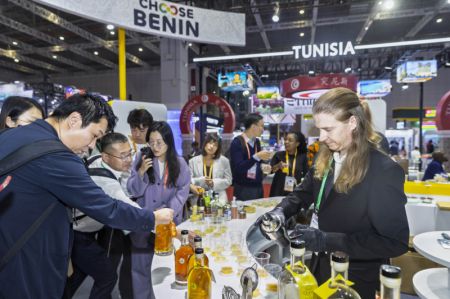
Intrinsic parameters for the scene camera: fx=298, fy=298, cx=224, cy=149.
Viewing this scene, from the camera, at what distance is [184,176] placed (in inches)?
97.3

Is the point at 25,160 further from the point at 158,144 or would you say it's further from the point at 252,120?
the point at 252,120

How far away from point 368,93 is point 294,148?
930cm

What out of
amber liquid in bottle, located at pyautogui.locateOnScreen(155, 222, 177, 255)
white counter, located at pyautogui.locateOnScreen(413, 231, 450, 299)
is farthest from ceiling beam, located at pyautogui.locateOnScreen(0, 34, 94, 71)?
white counter, located at pyautogui.locateOnScreen(413, 231, 450, 299)

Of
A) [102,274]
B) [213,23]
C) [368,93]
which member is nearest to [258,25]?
[368,93]

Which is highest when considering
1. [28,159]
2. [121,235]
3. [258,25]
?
[258,25]

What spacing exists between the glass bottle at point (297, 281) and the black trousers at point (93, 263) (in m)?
1.56

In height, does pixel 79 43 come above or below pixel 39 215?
above

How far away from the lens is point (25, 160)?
3.72 feet

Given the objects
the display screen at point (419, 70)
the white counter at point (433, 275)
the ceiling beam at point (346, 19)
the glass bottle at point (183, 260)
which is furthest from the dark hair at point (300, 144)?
the display screen at point (419, 70)

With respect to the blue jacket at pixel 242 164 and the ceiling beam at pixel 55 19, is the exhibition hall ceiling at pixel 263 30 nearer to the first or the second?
the ceiling beam at pixel 55 19

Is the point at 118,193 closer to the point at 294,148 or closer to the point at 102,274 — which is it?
the point at 102,274

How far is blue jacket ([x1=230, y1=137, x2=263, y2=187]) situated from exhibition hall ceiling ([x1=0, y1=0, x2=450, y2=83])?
4.37 meters

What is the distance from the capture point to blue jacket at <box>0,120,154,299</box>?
117cm

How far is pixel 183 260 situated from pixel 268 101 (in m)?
13.1
